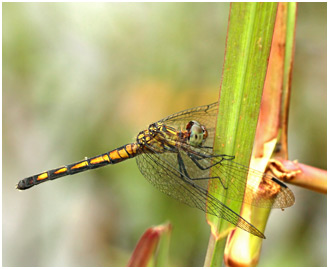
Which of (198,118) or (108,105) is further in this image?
(108,105)

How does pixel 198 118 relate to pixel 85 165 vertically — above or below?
above

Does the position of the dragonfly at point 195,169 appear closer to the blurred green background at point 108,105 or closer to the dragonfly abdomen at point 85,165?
the dragonfly abdomen at point 85,165

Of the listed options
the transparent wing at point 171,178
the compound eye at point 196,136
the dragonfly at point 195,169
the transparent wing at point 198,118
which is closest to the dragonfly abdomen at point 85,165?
the dragonfly at point 195,169

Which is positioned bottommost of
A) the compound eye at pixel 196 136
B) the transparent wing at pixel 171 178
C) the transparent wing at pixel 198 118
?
the transparent wing at pixel 171 178

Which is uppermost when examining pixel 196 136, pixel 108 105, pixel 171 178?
pixel 108 105

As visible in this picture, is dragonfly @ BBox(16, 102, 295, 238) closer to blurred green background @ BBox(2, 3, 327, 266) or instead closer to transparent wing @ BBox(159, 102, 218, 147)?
transparent wing @ BBox(159, 102, 218, 147)

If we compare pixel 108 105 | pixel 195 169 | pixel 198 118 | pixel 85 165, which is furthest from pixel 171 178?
pixel 108 105

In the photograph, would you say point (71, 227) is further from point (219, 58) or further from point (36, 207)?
point (219, 58)

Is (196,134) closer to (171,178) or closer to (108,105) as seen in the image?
(171,178)
